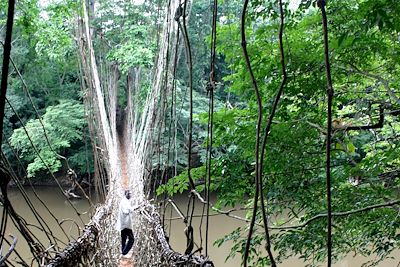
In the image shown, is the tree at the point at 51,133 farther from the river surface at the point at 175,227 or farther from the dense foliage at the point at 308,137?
the dense foliage at the point at 308,137

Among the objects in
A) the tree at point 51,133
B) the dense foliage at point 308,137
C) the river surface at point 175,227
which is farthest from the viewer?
the tree at point 51,133

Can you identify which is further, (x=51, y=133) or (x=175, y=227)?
(x=51, y=133)

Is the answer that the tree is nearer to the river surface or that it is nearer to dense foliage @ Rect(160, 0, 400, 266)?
the river surface

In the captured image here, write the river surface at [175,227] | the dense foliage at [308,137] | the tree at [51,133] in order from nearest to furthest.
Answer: the dense foliage at [308,137]
the river surface at [175,227]
the tree at [51,133]

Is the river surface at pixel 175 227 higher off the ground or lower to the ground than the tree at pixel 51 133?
lower

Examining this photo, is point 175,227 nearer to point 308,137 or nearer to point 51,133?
point 51,133

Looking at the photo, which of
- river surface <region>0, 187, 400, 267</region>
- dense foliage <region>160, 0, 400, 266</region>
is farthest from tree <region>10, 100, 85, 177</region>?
dense foliage <region>160, 0, 400, 266</region>

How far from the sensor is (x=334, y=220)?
1789mm

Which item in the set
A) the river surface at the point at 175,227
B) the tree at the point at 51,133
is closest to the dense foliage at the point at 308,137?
the river surface at the point at 175,227

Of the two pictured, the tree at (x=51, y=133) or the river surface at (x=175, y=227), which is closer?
the river surface at (x=175, y=227)

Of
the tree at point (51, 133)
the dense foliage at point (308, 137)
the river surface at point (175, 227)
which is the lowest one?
the river surface at point (175, 227)

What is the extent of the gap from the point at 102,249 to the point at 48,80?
7.50m

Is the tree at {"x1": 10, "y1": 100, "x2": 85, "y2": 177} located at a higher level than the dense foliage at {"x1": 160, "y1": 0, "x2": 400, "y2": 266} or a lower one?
lower

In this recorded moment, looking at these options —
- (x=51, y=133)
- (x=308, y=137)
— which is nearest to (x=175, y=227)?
(x=51, y=133)
